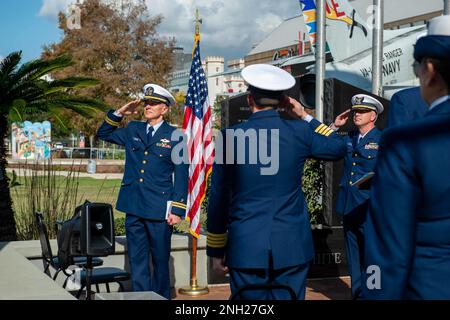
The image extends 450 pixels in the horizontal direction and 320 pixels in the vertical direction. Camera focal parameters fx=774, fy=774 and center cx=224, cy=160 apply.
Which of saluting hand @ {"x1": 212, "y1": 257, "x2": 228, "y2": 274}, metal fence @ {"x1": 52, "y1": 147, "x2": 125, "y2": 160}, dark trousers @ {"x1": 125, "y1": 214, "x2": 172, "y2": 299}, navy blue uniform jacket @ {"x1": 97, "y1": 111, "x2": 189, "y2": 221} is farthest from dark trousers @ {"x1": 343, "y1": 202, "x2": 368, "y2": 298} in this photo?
metal fence @ {"x1": 52, "y1": 147, "x2": 125, "y2": 160}

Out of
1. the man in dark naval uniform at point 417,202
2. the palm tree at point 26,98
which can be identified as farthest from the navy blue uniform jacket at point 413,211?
the palm tree at point 26,98

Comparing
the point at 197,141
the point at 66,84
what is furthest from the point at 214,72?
the point at 197,141

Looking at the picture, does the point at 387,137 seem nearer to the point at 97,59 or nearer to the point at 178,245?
the point at 178,245

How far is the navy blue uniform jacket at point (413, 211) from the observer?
240cm

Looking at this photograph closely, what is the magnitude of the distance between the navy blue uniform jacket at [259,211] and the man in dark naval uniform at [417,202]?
1.54 metres

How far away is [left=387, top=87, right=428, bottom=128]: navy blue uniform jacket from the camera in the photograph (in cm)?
462

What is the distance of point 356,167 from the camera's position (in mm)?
7137

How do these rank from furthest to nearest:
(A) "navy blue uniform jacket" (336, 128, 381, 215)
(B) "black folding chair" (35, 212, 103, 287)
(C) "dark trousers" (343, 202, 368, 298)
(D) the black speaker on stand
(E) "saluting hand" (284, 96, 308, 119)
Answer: (A) "navy blue uniform jacket" (336, 128, 381, 215), (C) "dark trousers" (343, 202, 368, 298), (B) "black folding chair" (35, 212, 103, 287), (D) the black speaker on stand, (E) "saluting hand" (284, 96, 308, 119)

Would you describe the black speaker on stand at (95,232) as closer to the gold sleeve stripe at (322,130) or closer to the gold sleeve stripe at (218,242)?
the gold sleeve stripe at (218,242)

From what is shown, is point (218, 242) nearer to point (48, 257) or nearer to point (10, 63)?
point (48, 257)

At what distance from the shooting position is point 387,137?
2482 millimetres

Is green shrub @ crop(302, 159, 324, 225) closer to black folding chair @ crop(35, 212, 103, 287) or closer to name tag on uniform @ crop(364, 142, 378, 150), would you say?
name tag on uniform @ crop(364, 142, 378, 150)

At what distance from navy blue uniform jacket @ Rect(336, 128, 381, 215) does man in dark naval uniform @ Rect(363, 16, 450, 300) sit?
447 cm

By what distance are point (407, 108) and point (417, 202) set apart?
2.34m
